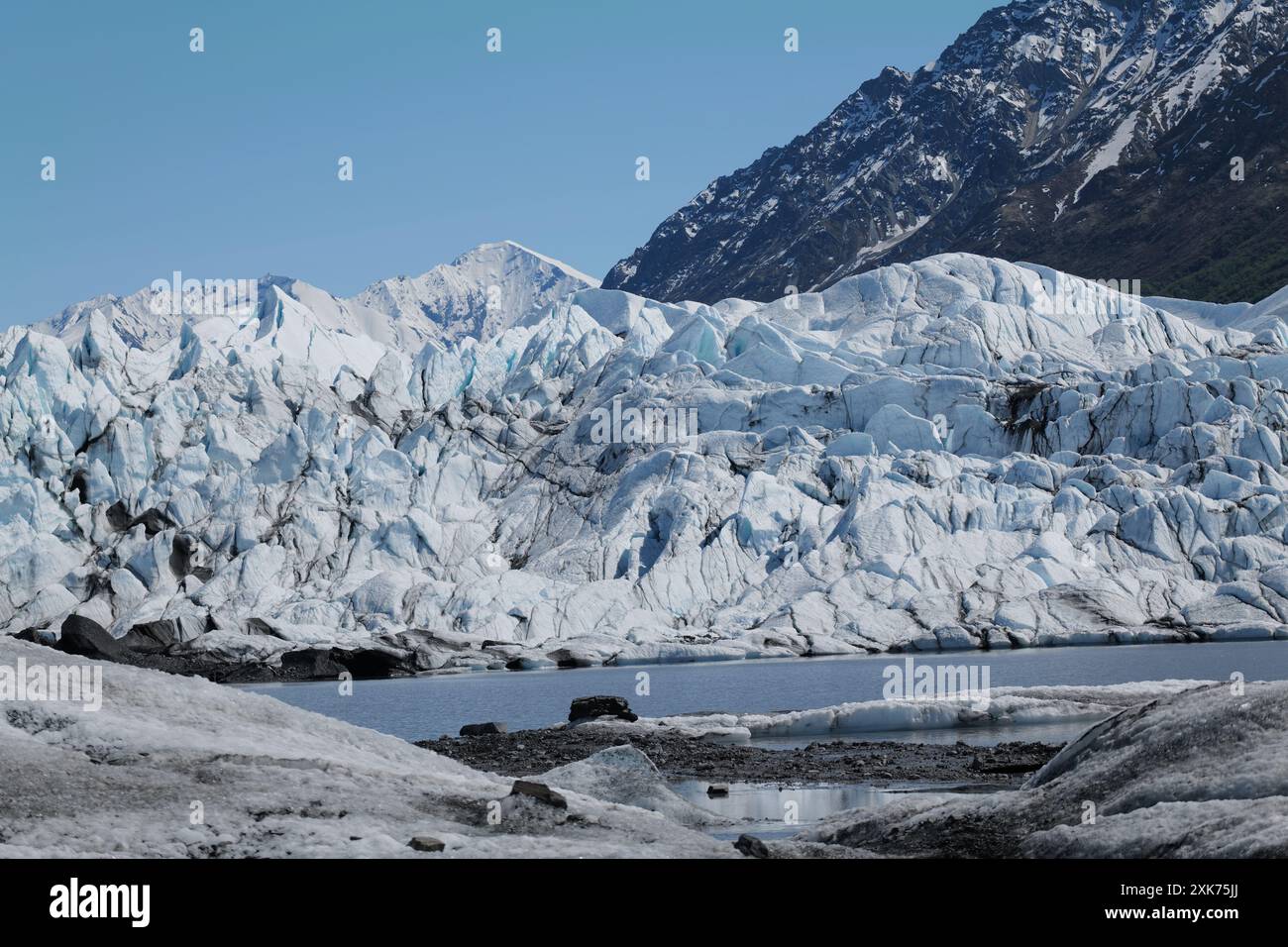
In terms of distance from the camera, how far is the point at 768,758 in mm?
A: 31172

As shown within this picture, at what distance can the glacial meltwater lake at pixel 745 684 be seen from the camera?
147ft

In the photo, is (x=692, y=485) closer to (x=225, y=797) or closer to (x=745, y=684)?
(x=745, y=684)

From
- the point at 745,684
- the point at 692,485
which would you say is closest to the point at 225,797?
the point at 745,684

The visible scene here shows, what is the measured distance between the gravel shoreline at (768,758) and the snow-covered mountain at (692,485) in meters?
36.7

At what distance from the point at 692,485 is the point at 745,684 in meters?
34.3

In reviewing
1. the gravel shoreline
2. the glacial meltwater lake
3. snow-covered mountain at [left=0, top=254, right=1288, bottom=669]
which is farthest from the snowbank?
snow-covered mountain at [left=0, top=254, right=1288, bottom=669]

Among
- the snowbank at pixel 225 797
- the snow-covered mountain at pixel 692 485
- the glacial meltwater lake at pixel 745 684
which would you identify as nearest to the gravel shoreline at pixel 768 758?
the glacial meltwater lake at pixel 745 684

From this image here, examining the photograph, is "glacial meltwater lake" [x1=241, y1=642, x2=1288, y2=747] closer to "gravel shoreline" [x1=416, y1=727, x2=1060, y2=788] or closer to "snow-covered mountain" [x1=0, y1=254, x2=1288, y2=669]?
"gravel shoreline" [x1=416, y1=727, x2=1060, y2=788]

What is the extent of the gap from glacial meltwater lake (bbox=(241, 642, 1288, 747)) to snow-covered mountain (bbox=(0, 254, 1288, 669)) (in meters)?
3.69

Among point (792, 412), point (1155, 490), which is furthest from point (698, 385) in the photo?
point (1155, 490)

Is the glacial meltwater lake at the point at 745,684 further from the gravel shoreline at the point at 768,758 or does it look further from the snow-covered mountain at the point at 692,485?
the snow-covered mountain at the point at 692,485

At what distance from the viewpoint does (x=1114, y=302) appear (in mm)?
126750

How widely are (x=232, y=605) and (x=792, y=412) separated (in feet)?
145

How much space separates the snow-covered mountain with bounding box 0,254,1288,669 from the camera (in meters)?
75.2
